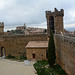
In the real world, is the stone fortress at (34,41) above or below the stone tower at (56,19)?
below

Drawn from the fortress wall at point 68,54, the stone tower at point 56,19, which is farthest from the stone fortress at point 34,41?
the fortress wall at point 68,54

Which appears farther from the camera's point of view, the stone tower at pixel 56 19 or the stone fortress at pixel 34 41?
the stone tower at pixel 56 19

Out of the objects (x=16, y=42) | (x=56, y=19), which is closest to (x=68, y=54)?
(x=56, y=19)

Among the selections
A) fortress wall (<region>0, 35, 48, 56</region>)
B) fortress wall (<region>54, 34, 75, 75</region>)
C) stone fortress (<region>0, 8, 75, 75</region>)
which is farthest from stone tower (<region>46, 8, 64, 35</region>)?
fortress wall (<region>54, 34, 75, 75</region>)

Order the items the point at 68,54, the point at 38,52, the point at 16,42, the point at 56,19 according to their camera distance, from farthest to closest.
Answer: the point at 16,42, the point at 56,19, the point at 38,52, the point at 68,54

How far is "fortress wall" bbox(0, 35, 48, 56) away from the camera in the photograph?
22.3 m

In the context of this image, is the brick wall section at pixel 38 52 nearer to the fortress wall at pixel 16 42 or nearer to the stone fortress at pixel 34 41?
the stone fortress at pixel 34 41

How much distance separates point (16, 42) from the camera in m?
23.1

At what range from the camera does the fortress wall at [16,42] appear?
2227cm

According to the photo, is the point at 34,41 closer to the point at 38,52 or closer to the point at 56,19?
the point at 38,52

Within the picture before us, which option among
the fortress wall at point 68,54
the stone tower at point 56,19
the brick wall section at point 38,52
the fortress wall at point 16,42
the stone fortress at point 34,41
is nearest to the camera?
the fortress wall at point 68,54

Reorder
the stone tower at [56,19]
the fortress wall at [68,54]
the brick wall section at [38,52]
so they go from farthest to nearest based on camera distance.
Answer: the stone tower at [56,19]
the brick wall section at [38,52]
the fortress wall at [68,54]

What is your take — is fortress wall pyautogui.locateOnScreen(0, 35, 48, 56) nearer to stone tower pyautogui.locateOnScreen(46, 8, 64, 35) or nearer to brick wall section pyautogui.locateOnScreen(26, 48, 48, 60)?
stone tower pyautogui.locateOnScreen(46, 8, 64, 35)

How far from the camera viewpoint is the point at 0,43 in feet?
79.0
